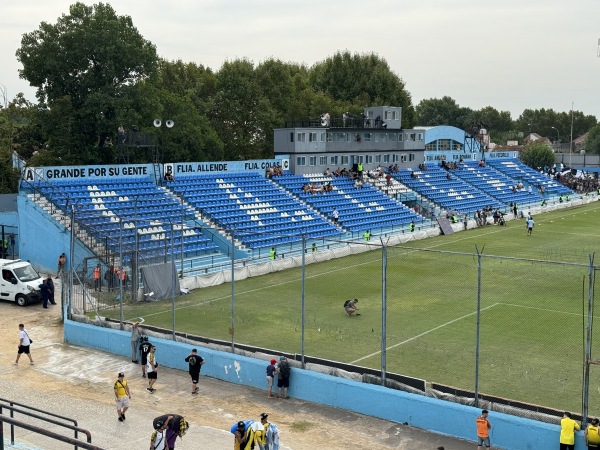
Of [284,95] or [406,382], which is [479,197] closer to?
[284,95]

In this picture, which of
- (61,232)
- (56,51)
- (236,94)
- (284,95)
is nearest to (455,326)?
(61,232)

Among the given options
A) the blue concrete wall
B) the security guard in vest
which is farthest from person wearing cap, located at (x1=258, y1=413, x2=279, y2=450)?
the security guard in vest

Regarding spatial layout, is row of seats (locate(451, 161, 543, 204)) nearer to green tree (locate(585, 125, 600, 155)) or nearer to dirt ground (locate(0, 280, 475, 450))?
dirt ground (locate(0, 280, 475, 450))

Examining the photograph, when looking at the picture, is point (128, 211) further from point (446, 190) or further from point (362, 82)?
point (362, 82)

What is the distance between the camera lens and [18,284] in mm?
30703

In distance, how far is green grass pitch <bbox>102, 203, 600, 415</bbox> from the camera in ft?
69.9

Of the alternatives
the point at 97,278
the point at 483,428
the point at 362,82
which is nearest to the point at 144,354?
the point at 97,278

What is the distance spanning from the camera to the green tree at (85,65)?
46969 millimetres

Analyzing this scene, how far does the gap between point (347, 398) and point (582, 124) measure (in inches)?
7380

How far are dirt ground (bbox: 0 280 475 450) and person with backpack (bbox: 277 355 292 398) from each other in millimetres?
415

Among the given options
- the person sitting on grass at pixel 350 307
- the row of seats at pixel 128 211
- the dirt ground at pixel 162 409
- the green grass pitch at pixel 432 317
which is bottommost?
the dirt ground at pixel 162 409

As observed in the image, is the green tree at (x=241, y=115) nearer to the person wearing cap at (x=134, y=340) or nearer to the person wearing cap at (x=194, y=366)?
the person wearing cap at (x=134, y=340)

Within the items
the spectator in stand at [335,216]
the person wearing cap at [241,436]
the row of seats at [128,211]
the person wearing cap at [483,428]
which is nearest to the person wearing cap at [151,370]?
the person wearing cap at [241,436]

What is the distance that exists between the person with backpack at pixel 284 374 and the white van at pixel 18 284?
15182mm
